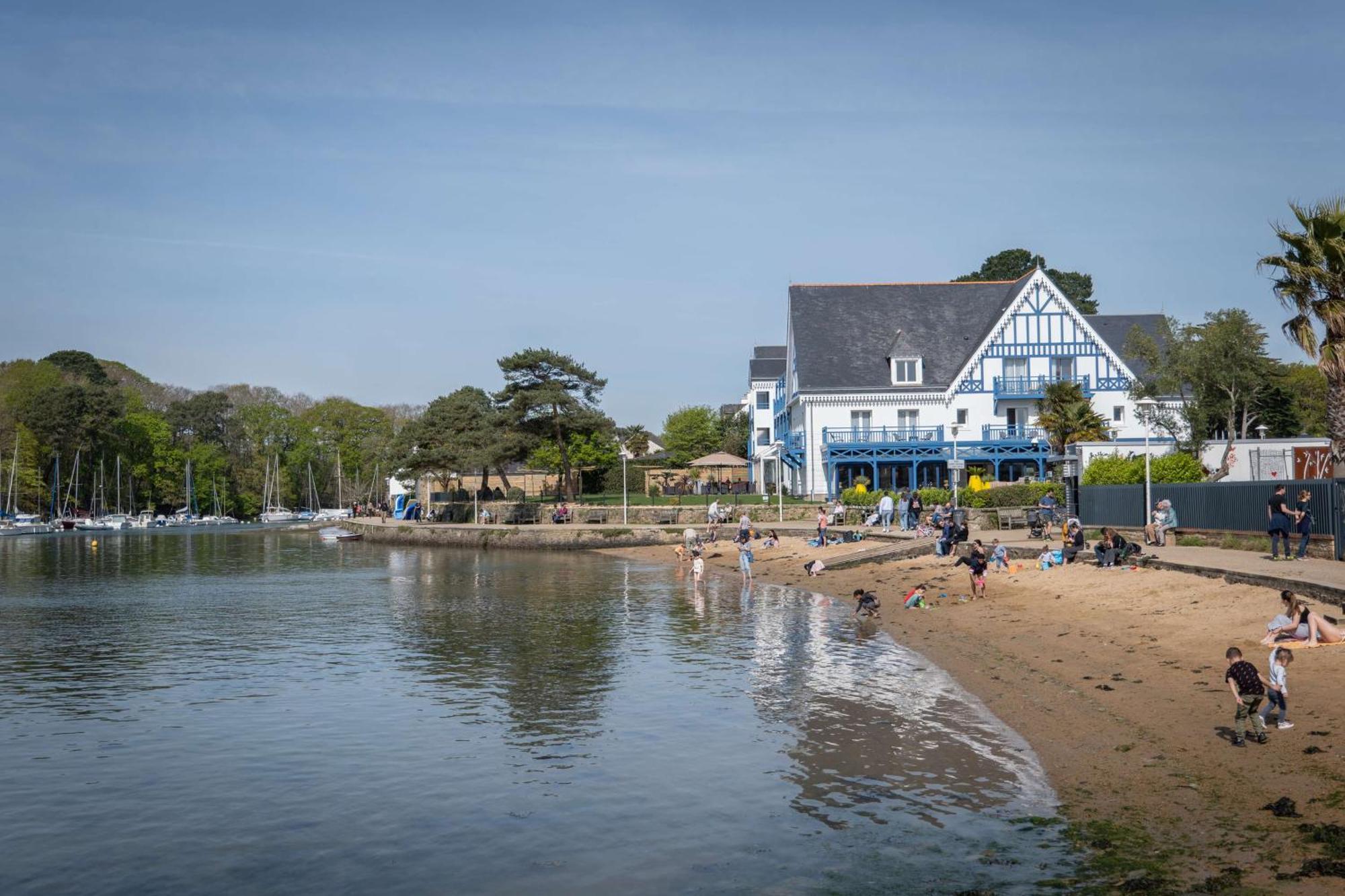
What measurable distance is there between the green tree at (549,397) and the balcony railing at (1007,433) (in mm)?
22978

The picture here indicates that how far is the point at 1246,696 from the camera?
40.2ft

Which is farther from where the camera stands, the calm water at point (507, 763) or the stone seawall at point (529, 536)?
the stone seawall at point (529, 536)

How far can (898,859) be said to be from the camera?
31.8 ft

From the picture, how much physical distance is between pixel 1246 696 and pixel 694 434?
101 m

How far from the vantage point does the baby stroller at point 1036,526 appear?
118ft

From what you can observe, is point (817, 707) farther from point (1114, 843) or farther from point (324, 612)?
point (324, 612)

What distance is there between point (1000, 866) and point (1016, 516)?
35.3 meters

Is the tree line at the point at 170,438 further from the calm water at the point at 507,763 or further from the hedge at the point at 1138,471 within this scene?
the calm water at the point at 507,763

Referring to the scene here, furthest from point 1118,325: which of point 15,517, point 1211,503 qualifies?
point 15,517

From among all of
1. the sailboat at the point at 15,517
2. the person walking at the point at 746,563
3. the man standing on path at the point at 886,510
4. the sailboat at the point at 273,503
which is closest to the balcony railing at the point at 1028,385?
the man standing on path at the point at 886,510

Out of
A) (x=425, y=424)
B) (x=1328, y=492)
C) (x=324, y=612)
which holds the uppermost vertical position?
(x=425, y=424)

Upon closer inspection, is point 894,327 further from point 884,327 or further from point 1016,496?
point 1016,496

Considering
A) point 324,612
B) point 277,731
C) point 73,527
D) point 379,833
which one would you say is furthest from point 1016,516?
point 73,527

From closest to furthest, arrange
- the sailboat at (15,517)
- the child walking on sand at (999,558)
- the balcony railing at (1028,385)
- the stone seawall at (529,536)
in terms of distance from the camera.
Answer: the child walking on sand at (999,558), the stone seawall at (529,536), the balcony railing at (1028,385), the sailboat at (15,517)
